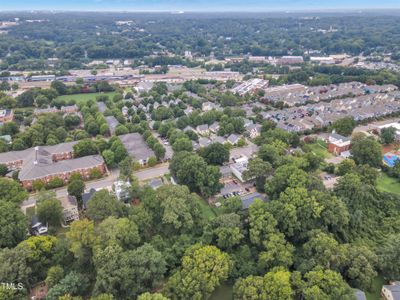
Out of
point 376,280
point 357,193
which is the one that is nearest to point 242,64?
point 357,193

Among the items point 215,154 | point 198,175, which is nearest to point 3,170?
point 198,175

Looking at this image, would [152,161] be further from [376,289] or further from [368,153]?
[368,153]

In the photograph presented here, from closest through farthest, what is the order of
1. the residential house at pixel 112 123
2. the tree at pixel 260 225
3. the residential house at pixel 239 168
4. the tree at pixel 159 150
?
the tree at pixel 260 225 → the residential house at pixel 239 168 → the tree at pixel 159 150 → the residential house at pixel 112 123

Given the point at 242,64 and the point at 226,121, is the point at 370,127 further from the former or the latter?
→ the point at 242,64

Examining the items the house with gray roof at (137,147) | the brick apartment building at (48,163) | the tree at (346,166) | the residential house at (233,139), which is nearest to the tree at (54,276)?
the brick apartment building at (48,163)

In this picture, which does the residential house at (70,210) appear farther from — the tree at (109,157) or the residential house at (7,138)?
the residential house at (7,138)

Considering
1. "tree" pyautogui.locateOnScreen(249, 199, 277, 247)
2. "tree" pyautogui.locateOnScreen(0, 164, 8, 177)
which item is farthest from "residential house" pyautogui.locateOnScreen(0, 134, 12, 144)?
"tree" pyautogui.locateOnScreen(249, 199, 277, 247)
